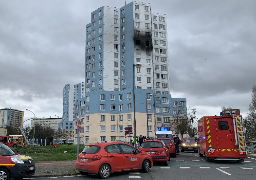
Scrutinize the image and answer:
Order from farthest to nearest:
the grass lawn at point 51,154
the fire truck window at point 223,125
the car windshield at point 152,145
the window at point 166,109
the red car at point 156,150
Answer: the window at point 166,109 → the grass lawn at point 51,154 → the fire truck window at point 223,125 → the car windshield at point 152,145 → the red car at point 156,150

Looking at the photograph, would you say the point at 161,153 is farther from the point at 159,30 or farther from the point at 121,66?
the point at 159,30

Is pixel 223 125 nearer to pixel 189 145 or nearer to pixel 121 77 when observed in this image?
pixel 189 145

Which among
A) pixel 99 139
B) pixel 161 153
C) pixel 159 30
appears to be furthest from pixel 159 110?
pixel 161 153

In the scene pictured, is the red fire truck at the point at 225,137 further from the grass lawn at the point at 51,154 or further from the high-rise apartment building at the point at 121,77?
the high-rise apartment building at the point at 121,77

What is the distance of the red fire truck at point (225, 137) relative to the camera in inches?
625

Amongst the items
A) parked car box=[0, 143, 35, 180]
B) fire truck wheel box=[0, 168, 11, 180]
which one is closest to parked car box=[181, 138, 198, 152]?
parked car box=[0, 143, 35, 180]

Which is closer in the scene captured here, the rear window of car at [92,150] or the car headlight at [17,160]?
the car headlight at [17,160]

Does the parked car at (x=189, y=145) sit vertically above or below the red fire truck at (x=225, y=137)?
below

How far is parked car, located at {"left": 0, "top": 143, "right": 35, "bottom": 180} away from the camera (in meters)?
9.15

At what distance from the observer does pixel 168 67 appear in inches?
2847

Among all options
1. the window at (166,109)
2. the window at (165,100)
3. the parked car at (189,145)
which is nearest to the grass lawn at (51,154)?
the parked car at (189,145)

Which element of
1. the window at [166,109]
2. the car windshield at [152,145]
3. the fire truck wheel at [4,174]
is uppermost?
the window at [166,109]

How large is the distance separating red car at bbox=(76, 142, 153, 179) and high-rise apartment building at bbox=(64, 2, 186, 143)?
45982 millimetres

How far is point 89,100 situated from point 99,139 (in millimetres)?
10087
